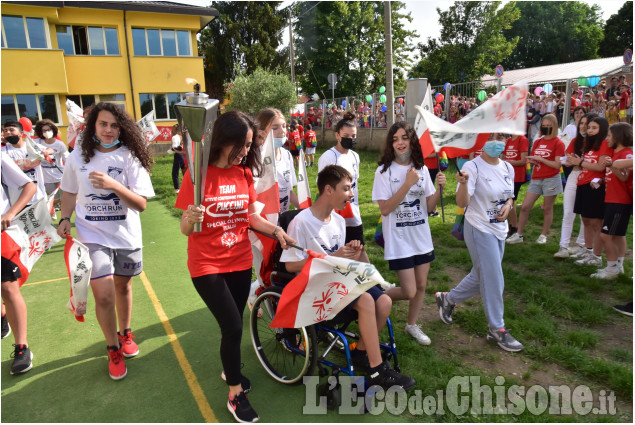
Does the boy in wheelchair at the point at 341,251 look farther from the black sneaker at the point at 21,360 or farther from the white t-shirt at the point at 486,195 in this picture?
the black sneaker at the point at 21,360

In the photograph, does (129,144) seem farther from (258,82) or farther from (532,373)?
(258,82)

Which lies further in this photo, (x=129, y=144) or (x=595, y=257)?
(x=595, y=257)

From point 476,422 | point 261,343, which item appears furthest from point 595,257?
point 261,343

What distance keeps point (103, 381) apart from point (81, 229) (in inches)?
47.8

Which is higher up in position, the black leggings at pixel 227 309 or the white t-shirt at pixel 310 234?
the white t-shirt at pixel 310 234

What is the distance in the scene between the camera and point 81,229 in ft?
10.8

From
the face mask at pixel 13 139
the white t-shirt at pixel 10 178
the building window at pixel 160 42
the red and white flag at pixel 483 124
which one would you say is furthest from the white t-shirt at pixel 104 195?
the building window at pixel 160 42

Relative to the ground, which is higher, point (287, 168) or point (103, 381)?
point (287, 168)

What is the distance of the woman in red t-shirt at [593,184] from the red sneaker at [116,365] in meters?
5.30

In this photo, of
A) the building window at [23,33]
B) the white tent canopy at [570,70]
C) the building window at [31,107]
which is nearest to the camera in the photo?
the building window at [23,33]

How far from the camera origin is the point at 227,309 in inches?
109

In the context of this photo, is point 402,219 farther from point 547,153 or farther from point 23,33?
point 23,33

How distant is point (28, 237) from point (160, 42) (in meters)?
21.9

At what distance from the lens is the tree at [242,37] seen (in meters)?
31.8
